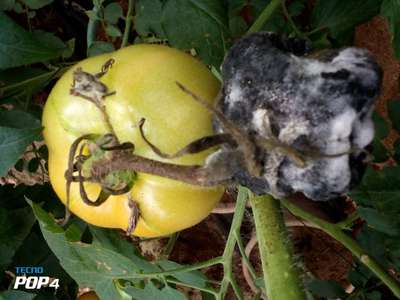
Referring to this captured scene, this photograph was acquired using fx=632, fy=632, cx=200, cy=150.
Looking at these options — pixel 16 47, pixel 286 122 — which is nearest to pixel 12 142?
pixel 16 47

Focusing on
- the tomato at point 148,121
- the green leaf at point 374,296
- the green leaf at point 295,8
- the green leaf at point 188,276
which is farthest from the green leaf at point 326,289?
the green leaf at point 295,8

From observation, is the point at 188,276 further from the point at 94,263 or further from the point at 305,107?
the point at 305,107

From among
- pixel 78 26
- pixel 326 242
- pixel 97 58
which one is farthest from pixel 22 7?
pixel 326 242

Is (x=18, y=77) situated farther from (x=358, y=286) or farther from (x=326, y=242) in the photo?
(x=326, y=242)

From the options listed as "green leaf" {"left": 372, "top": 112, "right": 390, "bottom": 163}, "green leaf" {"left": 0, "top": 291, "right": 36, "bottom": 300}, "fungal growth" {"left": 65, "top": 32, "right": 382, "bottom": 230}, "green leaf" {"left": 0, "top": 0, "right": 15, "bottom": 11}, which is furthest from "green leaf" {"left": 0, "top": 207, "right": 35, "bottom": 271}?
"green leaf" {"left": 372, "top": 112, "right": 390, "bottom": 163}

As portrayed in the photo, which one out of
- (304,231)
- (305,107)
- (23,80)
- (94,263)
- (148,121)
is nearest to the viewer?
(305,107)

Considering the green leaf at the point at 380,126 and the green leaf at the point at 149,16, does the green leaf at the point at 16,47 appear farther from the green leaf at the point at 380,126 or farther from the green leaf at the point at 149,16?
the green leaf at the point at 380,126
